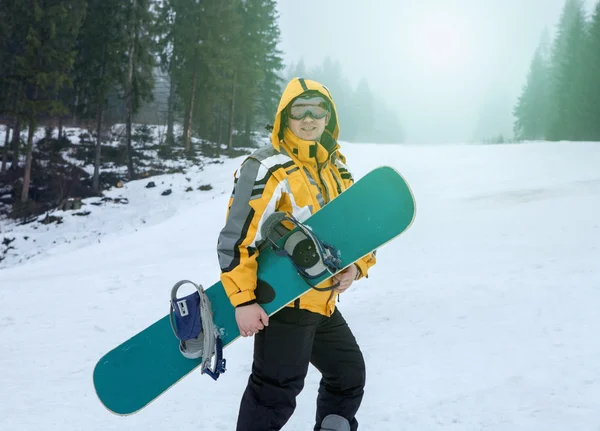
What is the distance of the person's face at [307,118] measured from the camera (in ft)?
7.15

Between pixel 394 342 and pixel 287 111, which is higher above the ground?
pixel 287 111

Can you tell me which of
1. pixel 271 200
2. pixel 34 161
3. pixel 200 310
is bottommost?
pixel 34 161

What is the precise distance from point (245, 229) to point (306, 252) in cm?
35

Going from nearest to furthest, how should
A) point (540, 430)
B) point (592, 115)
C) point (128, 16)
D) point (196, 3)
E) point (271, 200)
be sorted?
point (271, 200) < point (540, 430) < point (128, 16) < point (196, 3) < point (592, 115)

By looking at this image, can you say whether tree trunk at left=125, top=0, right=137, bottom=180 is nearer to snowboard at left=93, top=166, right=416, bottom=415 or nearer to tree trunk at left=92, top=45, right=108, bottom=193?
tree trunk at left=92, top=45, right=108, bottom=193

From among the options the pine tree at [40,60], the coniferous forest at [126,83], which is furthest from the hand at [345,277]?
the pine tree at [40,60]

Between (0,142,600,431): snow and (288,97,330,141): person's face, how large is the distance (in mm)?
1900

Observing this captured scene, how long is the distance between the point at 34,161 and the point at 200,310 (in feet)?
65.8

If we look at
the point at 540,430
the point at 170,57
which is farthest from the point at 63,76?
the point at 540,430

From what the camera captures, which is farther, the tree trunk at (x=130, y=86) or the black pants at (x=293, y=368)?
the tree trunk at (x=130, y=86)

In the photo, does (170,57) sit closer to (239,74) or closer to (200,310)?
(239,74)

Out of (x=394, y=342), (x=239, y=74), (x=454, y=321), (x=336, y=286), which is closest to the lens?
(x=336, y=286)

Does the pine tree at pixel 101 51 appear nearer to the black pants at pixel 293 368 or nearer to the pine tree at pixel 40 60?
the pine tree at pixel 40 60

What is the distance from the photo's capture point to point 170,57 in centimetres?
2394
